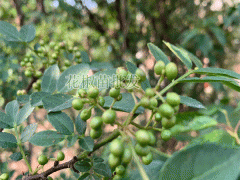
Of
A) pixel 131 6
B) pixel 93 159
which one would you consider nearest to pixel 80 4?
pixel 131 6

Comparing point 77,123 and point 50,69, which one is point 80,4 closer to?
point 50,69

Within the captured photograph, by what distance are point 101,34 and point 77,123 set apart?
2.12m

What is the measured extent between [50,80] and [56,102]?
18cm

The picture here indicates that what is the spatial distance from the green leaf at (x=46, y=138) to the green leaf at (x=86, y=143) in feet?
0.25

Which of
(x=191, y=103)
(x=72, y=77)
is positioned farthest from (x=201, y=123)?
(x=72, y=77)

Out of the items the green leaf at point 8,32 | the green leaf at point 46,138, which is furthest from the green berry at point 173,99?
the green leaf at point 8,32

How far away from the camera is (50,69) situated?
706mm

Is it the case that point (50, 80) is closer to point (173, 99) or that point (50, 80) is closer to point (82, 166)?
point (82, 166)

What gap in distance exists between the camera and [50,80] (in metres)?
0.68

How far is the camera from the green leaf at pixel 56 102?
51cm

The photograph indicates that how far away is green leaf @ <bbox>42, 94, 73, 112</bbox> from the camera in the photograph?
515 mm

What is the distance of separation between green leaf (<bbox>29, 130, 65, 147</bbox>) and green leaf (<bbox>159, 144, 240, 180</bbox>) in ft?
1.08

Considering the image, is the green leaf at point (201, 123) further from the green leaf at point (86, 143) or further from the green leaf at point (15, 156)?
the green leaf at point (15, 156)

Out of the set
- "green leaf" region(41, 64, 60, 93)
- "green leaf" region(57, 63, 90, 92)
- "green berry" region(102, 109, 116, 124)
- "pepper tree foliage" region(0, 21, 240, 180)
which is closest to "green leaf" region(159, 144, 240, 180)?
"pepper tree foliage" region(0, 21, 240, 180)
